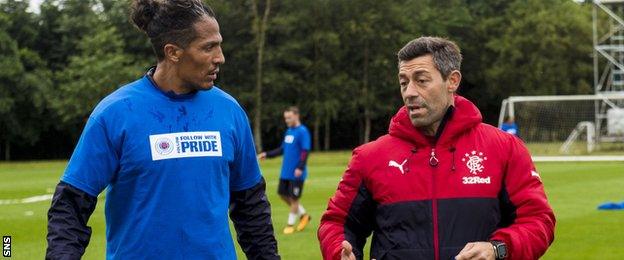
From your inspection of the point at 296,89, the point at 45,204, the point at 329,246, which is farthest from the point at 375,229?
the point at 296,89

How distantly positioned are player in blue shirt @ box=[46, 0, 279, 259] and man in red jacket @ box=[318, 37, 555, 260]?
1.91 ft

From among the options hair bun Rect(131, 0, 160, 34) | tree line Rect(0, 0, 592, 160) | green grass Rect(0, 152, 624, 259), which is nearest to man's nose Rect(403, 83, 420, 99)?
hair bun Rect(131, 0, 160, 34)

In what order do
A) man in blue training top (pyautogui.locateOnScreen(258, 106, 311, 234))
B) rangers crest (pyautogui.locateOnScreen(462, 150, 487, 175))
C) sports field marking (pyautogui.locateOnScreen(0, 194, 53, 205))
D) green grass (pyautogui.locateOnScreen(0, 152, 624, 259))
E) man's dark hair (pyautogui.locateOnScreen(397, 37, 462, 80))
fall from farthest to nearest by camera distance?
1. sports field marking (pyautogui.locateOnScreen(0, 194, 53, 205))
2. man in blue training top (pyautogui.locateOnScreen(258, 106, 311, 234))
3. green grass (pyautogui.locateOnScreen(0, 152, 624, 259))
4. man's dark hair (pyautogui.locateOnScreen(397, 37, 462, 80))
5. rangers crest (pyautogui.locateOnScreen(462, 150, 487, 175))

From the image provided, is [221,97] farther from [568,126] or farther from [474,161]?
[568,126]

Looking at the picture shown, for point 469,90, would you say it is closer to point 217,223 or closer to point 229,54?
point 229,54

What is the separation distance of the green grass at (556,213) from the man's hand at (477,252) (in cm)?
891

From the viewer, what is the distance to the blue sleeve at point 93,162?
4.31m

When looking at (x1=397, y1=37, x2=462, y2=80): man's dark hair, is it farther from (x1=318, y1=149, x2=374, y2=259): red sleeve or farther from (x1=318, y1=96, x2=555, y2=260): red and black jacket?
(x1=318, y1=149, x2=374, y2=259): red sleeve

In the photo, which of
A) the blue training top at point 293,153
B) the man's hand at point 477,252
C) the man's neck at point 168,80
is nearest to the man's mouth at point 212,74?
the man's neck at point 168,80

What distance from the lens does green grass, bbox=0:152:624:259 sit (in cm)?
1404

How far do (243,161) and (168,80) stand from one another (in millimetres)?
489

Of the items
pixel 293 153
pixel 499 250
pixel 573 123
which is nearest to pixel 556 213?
pixel 293 153

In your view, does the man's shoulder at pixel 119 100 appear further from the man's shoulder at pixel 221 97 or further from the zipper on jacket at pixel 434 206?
the zipper on jacket at pixel 434 206

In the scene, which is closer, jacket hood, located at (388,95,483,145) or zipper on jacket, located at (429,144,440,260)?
zipper on jacket, located at (429,144,440,260)
